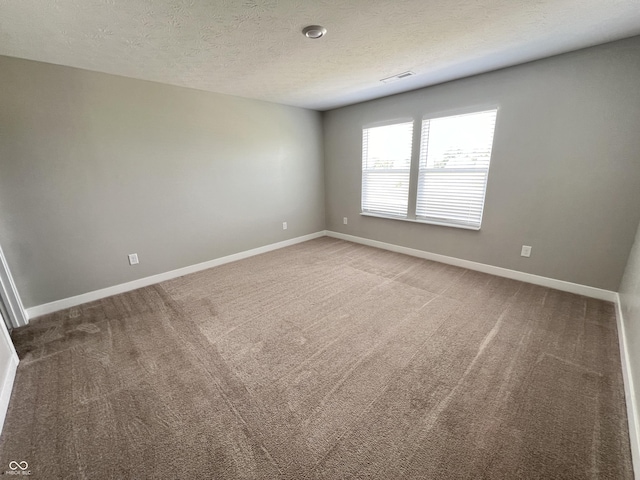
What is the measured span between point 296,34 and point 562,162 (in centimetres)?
280

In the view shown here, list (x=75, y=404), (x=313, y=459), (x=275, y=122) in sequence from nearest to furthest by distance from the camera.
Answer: (x=313, y=459)
(x=75, y=404)
(x=275, y=122)

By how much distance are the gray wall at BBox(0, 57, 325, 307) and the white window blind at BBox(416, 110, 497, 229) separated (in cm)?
228

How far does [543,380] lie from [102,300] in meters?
4.01

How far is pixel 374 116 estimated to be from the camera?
12.7ft

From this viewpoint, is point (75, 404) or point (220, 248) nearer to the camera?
point (75, 404)

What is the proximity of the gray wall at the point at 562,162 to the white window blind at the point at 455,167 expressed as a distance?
0.12 meters

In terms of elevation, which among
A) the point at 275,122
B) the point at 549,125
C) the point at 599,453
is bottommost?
the point at 599,453

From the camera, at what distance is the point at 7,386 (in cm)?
155

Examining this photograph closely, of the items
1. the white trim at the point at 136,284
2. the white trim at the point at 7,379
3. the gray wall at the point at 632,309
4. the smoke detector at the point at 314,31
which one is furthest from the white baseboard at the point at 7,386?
the gray wall at the point at 632,309

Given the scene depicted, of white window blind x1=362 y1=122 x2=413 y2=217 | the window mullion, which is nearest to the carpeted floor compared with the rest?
the window mullion

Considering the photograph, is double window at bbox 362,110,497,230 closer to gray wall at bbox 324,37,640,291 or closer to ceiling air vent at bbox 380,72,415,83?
gray wall at bbox 324,37,640,291

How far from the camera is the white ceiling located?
1526 millimetres

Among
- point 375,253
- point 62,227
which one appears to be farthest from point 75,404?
point 375,253

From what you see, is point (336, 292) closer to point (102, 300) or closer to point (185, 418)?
point (185, 418)
